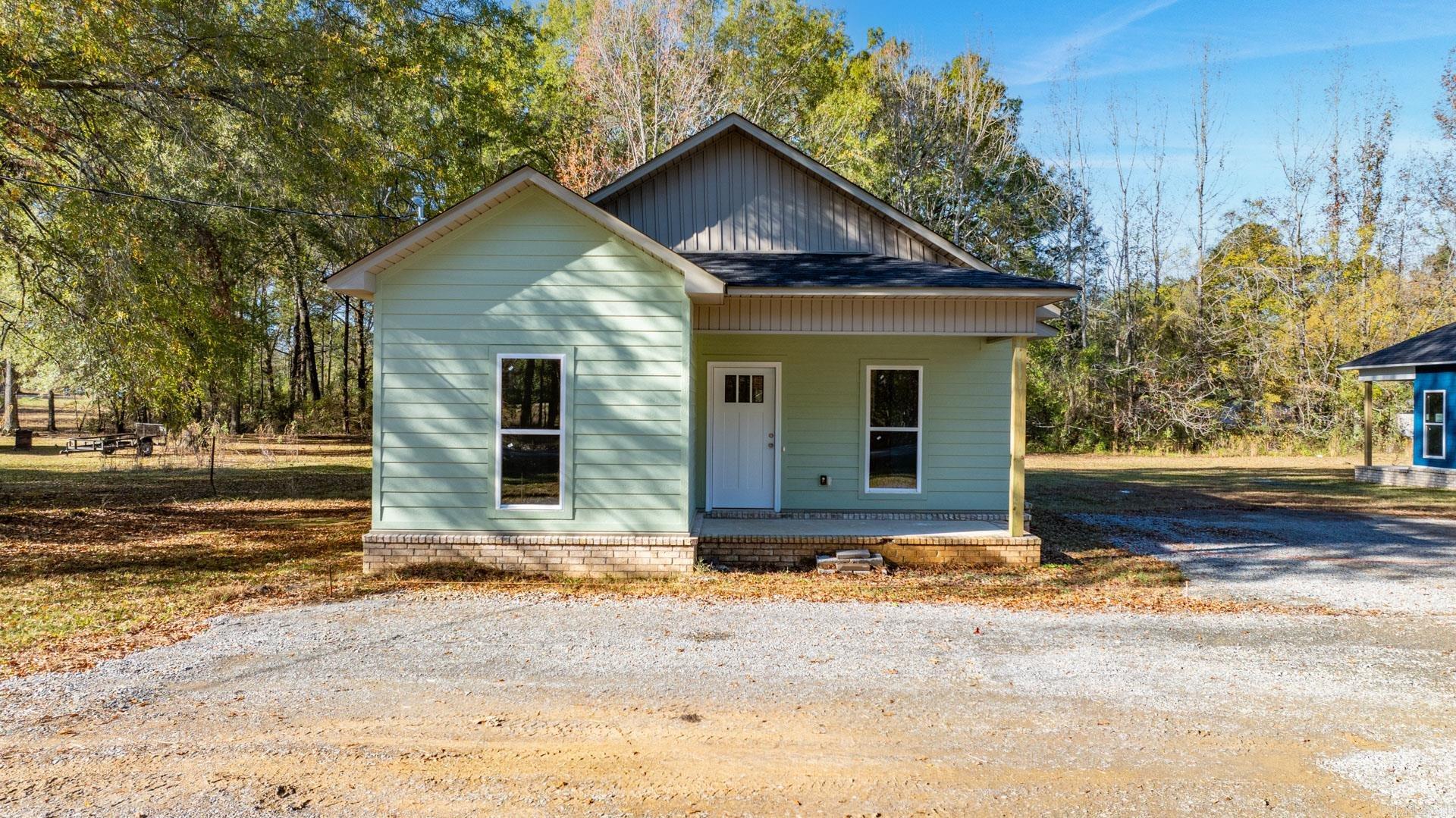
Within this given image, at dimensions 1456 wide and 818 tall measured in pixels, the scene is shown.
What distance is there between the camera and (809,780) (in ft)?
13.8

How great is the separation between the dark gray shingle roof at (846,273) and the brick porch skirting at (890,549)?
280 centimetres

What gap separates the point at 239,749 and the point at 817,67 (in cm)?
3356

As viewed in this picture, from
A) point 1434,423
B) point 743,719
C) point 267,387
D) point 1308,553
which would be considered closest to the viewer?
point 743,719

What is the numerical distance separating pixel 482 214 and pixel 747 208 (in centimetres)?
427

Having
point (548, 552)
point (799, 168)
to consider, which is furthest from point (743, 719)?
point (799, 168)

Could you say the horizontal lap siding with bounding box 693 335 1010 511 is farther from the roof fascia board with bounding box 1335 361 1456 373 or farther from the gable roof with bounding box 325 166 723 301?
the roof fascia board with bounding box 1335 361 1456 373

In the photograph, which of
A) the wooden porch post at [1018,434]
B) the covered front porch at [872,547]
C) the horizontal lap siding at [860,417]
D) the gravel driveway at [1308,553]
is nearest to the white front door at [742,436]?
the horizontal lap siding at [860,417]

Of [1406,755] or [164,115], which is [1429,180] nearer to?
[1406,755]

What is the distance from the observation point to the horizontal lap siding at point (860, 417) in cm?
1161

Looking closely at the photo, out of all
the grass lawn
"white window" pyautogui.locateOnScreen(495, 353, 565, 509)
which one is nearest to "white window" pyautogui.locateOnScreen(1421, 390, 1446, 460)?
the grass lawn

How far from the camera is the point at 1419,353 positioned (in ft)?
65.2

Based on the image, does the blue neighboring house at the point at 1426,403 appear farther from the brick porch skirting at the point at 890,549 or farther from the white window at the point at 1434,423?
the brick porch skirting at the point at 890,549

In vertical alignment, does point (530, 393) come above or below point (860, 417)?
above

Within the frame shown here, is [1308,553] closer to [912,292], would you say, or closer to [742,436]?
[912,292]
